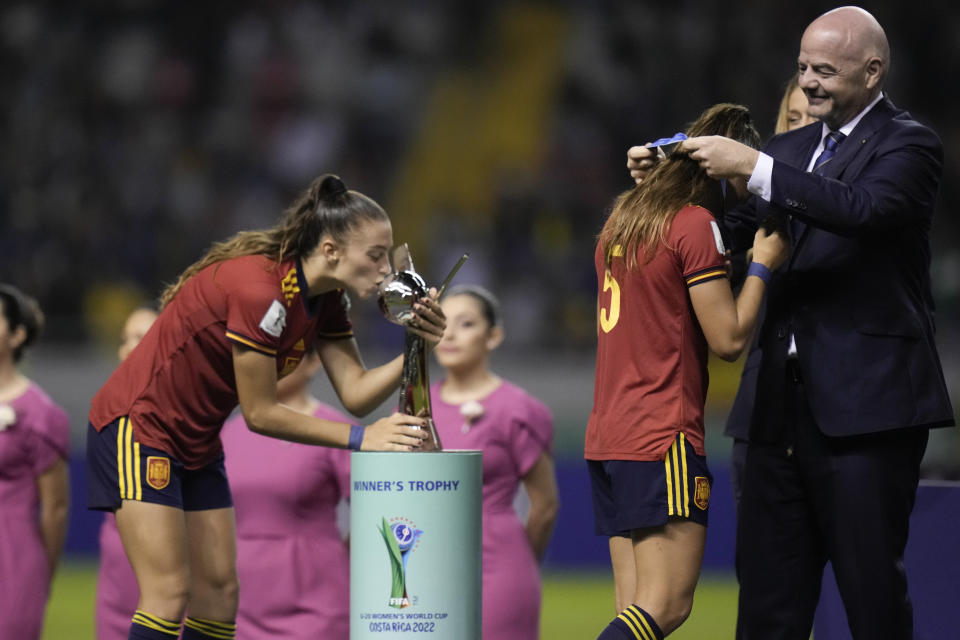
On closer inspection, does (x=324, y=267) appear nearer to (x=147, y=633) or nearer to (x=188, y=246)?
(x=147, y=633)

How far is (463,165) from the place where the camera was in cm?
1469

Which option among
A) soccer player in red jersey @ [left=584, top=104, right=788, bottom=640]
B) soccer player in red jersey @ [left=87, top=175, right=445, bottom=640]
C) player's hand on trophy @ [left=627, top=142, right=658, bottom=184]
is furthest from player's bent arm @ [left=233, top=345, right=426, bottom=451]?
player's hand on trophy @ [left=627, top=142, right=658, bottom=184]

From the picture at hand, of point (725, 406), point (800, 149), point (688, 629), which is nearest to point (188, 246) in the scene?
point (725, 406)

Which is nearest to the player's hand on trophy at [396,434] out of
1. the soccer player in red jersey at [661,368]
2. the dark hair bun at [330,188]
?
the soccer player in red jersey at [661,368]

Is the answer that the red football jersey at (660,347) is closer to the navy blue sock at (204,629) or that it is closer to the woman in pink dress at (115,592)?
the navy blue sock at (204,629)

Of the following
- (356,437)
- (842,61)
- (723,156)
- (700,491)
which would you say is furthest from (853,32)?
(356,437)

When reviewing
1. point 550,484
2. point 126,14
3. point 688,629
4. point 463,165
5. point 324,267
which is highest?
point 126,14

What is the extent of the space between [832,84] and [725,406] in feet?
23.4

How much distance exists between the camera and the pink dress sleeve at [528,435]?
577cm

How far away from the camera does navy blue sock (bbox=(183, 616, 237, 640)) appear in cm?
459

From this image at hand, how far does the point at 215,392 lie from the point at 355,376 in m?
0.48

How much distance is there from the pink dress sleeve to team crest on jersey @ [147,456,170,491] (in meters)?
1.76

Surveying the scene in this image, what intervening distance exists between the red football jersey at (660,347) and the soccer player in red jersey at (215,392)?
1.97 feet

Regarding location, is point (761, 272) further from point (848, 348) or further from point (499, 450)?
point (499, 450)
